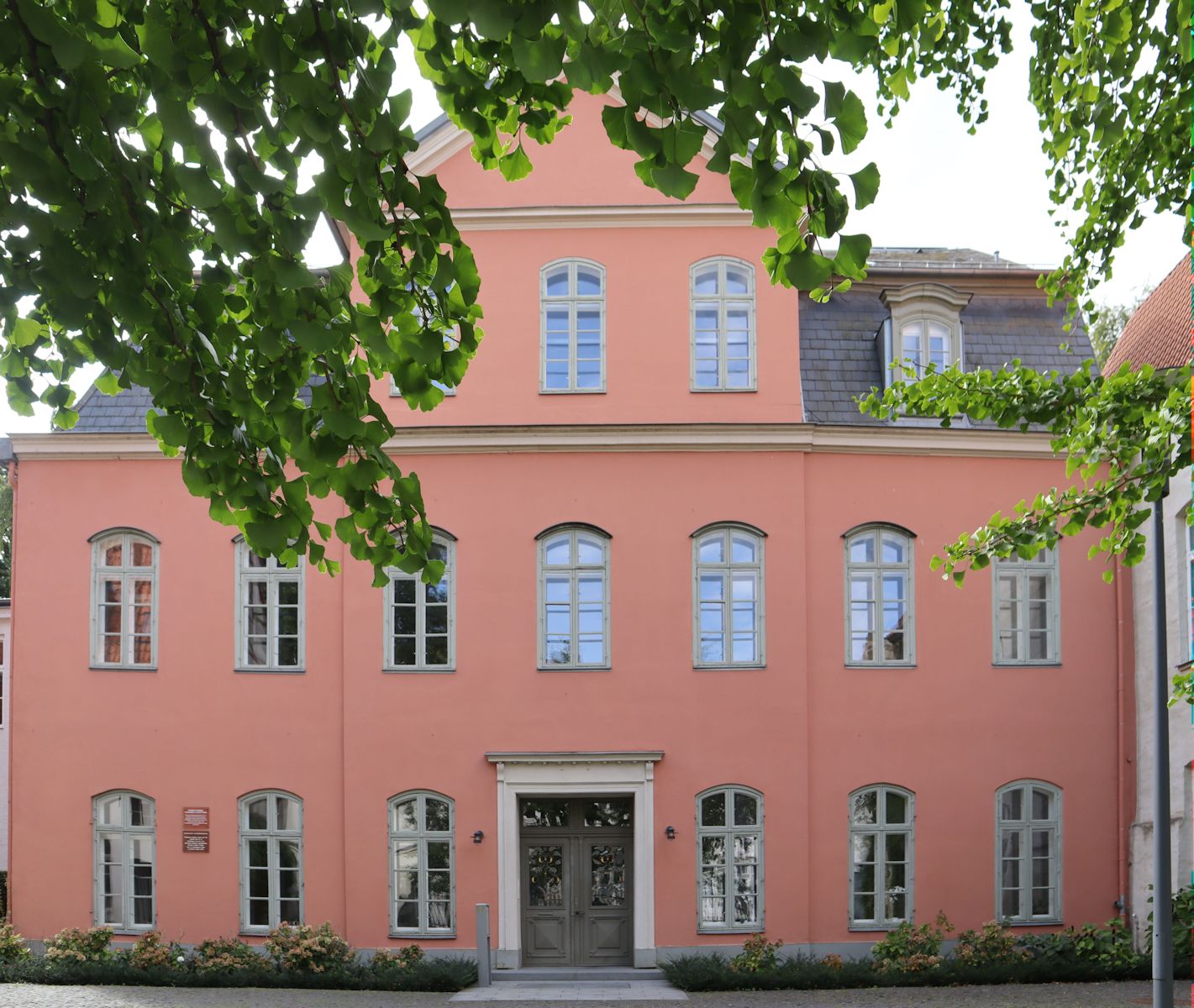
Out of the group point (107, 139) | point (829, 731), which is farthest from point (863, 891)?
point (107, 139)

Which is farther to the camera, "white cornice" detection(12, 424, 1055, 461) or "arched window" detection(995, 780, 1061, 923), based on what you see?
"white cornice" detection(12, 424, 1055, 461)

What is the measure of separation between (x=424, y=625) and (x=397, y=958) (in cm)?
418

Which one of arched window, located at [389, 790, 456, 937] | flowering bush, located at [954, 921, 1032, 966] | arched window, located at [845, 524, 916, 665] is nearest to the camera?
flowering bush, located at [954, 921, 1032, 966]

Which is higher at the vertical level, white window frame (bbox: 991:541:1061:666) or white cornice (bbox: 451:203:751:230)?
white cornice (bbox: 451:203:751:230)

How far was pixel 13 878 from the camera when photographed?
18.0 metres

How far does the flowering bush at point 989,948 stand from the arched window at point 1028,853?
592 millimetres

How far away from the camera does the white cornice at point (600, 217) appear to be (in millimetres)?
18250

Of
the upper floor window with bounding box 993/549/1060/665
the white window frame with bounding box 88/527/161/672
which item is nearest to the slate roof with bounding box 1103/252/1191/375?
the upper floor window with bounding box 993/549/1060/665

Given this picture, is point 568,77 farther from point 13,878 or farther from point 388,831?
point 13,878

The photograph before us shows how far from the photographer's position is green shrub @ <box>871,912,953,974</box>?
16.5 meters

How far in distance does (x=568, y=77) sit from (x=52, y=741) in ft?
54.5

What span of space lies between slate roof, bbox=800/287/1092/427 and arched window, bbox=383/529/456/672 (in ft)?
17.1

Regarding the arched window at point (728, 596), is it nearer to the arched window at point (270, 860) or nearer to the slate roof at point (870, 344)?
the slate roof at point (870, 344)

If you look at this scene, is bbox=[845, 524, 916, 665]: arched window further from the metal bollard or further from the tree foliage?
the tree foliage
